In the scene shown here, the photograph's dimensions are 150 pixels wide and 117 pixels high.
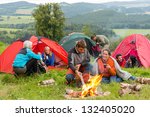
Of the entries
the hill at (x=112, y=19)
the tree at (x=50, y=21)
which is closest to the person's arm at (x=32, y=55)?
the tree at (x=50, y=21)

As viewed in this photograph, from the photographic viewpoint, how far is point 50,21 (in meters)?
37.3

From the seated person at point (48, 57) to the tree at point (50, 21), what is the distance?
76.7 feet

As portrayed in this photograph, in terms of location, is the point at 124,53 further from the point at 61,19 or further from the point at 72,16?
the point at 72,16

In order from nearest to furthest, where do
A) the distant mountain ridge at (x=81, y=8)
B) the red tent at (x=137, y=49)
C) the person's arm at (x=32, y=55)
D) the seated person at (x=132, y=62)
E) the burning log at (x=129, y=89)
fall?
the burning log at (x=129, y=89) < the person's arm at (x=32, y=55) < the seated person at (x=132, y=62) < the red tent at (x=137, y=49) < the distant mountain ridge at (x=81, y=8)

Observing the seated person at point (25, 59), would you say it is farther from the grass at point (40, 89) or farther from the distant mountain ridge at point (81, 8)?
the distant mountain ridge at point (81, 8)

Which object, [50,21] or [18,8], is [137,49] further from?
[18,8]

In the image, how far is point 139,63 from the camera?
14.2 m

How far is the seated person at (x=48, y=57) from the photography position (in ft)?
40.6

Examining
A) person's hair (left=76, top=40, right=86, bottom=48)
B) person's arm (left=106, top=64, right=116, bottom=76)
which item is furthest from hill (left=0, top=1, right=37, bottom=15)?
person's hair (left=76, top=40, right=86, bottom=48)

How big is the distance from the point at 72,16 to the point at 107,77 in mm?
88128

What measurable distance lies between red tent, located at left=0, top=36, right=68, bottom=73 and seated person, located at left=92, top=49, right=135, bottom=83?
370 cm

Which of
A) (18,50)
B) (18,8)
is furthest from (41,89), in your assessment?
(18,8)

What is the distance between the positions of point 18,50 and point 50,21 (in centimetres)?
2475

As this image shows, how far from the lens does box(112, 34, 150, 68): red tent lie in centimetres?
1433
